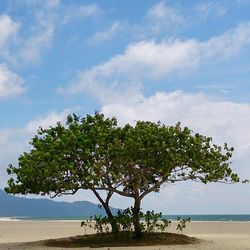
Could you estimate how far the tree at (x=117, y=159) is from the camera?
25062mm

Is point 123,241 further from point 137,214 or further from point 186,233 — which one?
point 186,233

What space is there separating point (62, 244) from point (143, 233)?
423 cm

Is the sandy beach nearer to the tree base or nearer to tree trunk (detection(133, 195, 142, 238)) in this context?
the tree base

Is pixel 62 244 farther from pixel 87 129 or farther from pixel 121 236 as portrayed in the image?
pixel 87 129

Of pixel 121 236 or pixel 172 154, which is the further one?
pixel 121 236

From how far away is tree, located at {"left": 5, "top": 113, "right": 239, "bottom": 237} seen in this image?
25.1 metres

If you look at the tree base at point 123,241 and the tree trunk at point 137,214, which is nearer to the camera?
the tree base at point 123,241

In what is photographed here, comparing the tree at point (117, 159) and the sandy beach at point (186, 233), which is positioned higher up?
the tree at point (117, 159)

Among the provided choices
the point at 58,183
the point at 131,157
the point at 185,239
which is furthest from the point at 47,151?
the point at 185,239

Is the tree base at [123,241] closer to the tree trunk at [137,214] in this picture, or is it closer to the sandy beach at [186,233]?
the tree trunk at [137,214]

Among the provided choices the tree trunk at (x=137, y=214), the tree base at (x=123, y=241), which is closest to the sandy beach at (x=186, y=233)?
the tree base at (x=123, y=241)

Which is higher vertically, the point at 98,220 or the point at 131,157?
the point at 131,157

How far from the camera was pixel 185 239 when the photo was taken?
1099 inches

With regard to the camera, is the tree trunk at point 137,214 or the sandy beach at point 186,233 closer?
the sandy beach at point 186,233
